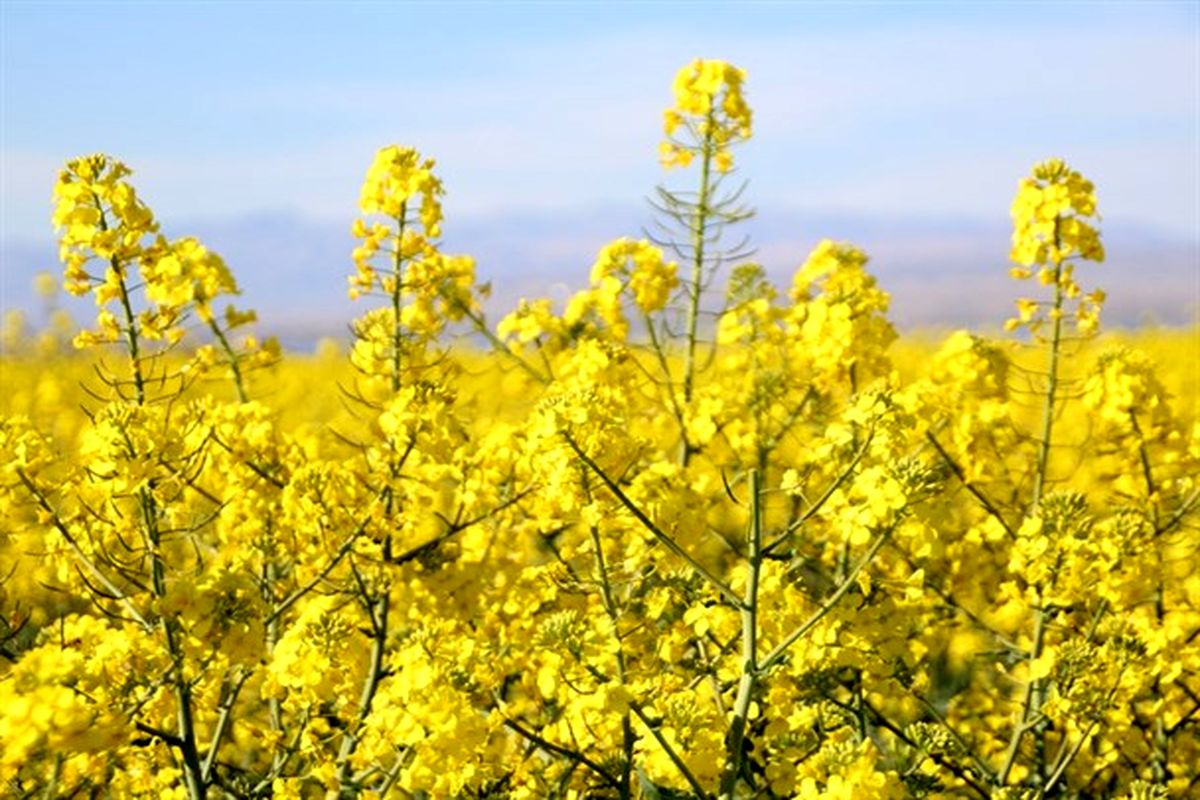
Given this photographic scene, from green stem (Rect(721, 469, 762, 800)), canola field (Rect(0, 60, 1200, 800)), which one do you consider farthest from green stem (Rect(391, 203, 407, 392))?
green stem (Rect(721, 469, 762, 800))

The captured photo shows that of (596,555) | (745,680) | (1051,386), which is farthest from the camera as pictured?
(1051,386)

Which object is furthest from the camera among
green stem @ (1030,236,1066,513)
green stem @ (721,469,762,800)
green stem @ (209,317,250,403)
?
green stem @ (1030,236,1066,513)

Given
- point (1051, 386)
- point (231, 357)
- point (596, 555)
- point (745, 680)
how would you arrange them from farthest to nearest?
1. point (1051, 386)
2. point (231, 357)
3. point (596, 555)
4. point (745, 680)

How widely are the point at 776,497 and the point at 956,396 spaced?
356 cm

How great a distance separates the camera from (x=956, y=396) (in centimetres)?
594

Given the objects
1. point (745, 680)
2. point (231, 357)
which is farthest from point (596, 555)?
point (231, 357)

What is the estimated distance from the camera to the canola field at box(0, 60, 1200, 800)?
3.54m

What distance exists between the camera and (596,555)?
3941 millimetres

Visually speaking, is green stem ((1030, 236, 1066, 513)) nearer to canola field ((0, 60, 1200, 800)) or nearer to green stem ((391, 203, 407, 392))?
canola field ((0, 60, 1200, 800))

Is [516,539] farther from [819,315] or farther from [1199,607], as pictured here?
[1199,607]

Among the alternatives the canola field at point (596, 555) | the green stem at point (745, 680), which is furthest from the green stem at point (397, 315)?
the green stem at point (745, 680)

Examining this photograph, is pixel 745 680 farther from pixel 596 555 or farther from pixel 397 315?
pixel 397 315

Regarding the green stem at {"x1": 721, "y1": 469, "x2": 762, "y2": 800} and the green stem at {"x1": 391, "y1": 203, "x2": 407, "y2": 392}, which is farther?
the green stem at {"x1": 391, "y1": 203, "x2": 407, "y2": 392}

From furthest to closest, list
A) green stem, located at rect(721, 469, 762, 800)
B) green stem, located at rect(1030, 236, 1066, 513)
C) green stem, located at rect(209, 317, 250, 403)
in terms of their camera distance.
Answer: green stem, located at rect(1030, 236, 1066, 513), green stem, located at rect(209, 317, 250, 403), green stem, located at rect(721, 469, 762, 800)
